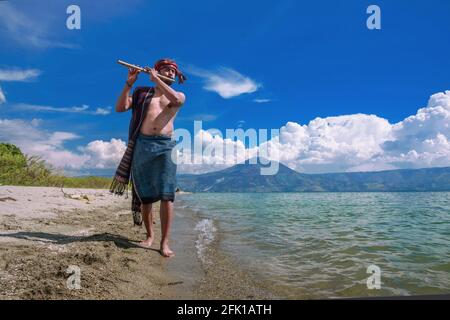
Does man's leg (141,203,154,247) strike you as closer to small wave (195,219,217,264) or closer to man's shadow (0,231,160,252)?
man's shadow (0,231,160,252)

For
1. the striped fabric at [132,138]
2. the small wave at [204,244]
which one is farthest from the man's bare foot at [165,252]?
the striped fabric at [132,138]

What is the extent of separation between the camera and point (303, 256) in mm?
6211

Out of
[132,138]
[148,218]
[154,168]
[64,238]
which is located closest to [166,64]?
[132,138]

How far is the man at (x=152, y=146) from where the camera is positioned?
517 centimetres

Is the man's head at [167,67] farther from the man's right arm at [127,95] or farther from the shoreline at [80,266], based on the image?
the shoreline at [80,266]

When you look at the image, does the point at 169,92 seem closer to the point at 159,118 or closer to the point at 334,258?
the point at 159,118

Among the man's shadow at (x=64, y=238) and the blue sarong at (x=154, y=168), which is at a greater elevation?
the blue sarong at (x=154, y=168)

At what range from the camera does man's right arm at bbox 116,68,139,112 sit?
17.3 feet

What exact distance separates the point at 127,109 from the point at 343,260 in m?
4.25

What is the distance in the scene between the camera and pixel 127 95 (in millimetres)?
5445

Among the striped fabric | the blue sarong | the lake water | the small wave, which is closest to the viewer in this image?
the lake water

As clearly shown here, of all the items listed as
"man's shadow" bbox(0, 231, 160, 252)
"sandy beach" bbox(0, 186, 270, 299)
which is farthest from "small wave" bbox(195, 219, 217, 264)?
"man's shadow" bbox(0, 231, 160, 252)

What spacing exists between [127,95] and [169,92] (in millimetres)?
851
